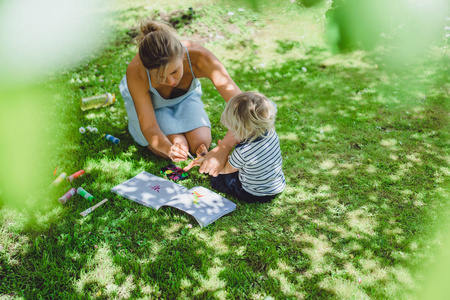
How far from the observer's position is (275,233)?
3.27m

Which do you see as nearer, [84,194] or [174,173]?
[84,194]

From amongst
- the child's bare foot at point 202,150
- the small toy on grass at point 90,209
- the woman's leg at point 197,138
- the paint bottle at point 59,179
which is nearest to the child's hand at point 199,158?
the child's bare foot at point 202,150

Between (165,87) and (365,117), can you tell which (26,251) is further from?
(365,117)

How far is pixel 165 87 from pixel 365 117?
124 inches

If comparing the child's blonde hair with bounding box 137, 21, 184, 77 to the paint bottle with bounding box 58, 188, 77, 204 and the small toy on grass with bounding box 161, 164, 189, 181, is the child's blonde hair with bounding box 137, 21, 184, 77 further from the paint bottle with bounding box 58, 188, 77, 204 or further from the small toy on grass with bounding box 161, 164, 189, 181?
the paint bottle with bounding box 58, 188, 77, 204

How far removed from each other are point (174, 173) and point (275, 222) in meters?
1.35

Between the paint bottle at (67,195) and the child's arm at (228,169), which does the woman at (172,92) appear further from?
the paint bottle at (67,195)

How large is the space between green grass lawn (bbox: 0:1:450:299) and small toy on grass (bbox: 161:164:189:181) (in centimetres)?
10

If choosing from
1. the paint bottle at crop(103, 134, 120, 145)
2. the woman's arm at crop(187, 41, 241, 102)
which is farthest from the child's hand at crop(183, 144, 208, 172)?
the paint bottle at crop(103, 134, 120, 145)

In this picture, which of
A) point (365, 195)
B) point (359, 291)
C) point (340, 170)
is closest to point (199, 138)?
point (340, 170)

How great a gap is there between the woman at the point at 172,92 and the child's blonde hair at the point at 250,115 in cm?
37

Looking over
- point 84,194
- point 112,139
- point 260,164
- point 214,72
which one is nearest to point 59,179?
point 84,194

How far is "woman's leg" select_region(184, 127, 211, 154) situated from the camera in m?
4.27

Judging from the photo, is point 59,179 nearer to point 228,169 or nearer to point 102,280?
point 102,280
